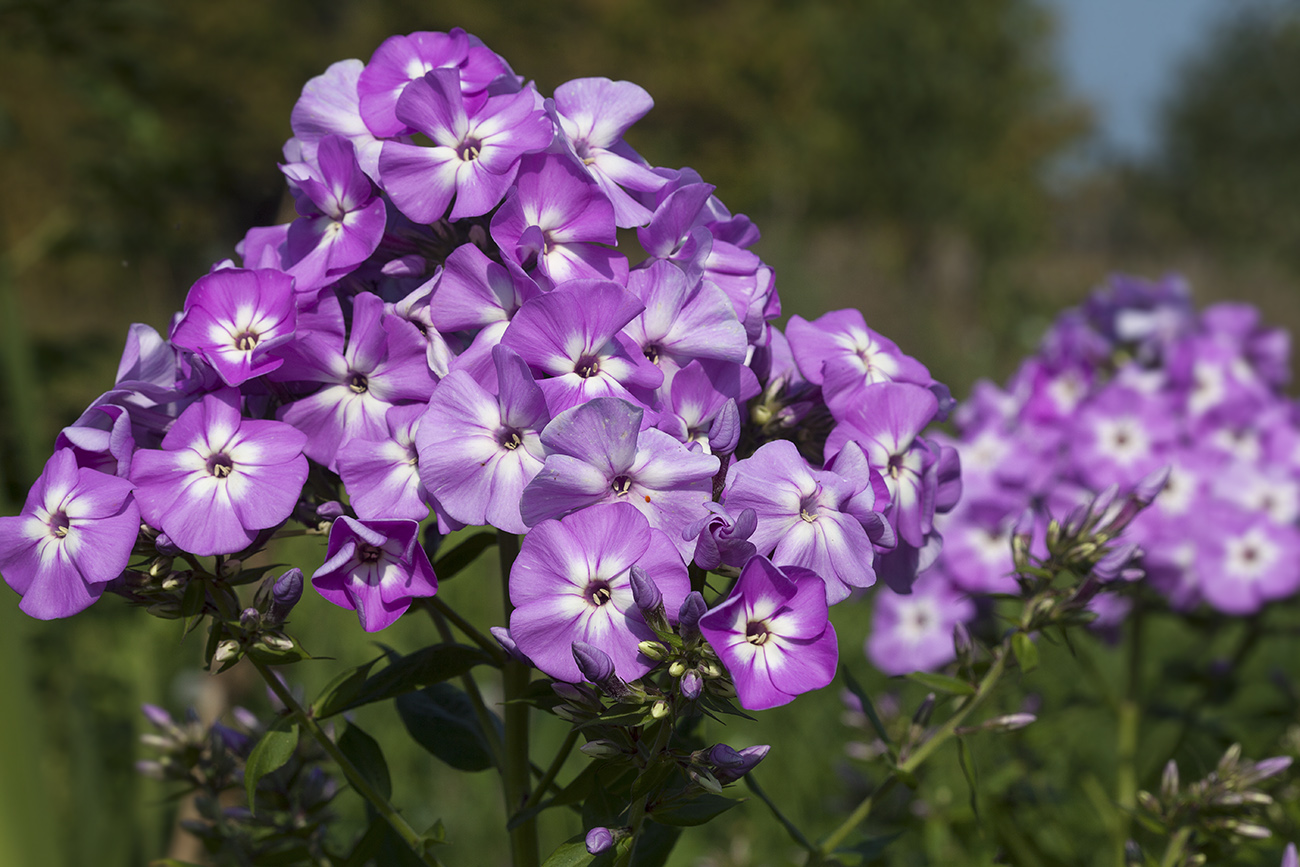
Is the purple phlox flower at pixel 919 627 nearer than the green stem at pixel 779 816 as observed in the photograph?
No

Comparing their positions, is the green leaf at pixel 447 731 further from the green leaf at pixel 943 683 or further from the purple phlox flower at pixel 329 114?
the purple phlox flower at pixel 329 114

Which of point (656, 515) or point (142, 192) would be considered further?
point (142, 192)

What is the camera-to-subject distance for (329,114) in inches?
48.4

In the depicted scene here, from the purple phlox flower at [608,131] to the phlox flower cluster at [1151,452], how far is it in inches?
56.5

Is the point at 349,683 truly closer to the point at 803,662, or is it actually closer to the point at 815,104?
the point at 803,662

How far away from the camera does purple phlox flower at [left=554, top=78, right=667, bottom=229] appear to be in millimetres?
1189

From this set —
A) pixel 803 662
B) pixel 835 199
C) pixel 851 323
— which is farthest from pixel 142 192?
pixel 835 199

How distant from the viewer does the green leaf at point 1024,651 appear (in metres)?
1.32

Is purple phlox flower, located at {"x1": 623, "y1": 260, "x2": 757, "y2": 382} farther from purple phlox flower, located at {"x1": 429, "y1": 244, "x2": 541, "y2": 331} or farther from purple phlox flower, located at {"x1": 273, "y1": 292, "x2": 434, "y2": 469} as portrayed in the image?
purple phlox flower, located at {"x1": 273, "y1": 292, "x2": 434, "y2": 469}

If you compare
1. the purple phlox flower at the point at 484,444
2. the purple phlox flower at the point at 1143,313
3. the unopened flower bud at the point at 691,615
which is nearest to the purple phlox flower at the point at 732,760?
the unopened flower bud at the point at 691,615

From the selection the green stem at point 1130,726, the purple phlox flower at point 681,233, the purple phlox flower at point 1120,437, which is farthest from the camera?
the purple phlox flower at point 1120,437

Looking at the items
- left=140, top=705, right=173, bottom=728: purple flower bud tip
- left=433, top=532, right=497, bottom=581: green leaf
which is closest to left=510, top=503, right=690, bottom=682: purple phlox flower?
left=433, top=532, right=497, bottom=581: green leaf

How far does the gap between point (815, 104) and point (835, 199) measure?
89.7 inches

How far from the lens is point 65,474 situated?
103 centimetres
